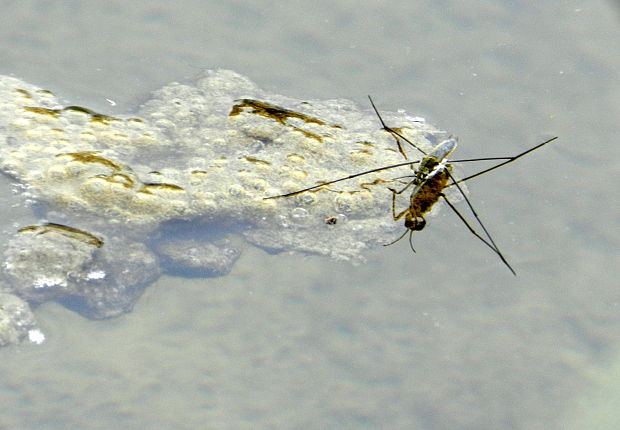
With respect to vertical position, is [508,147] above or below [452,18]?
below

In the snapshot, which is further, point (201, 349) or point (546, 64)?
point (546, 64)

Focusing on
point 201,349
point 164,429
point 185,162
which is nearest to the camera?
point 164,429

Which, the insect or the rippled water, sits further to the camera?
the insect

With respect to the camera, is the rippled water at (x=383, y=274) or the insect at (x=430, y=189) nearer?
the rippled water at (x=383, y=274)

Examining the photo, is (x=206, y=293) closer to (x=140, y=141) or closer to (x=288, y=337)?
(x=288, y=337)

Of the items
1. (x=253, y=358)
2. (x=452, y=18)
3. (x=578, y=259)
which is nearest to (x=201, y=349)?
(x=253, y=358)

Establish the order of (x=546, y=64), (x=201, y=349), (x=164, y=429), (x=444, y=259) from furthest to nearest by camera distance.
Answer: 1. (x=546, y=64)
2. (x=444, y=259)
3. (x=201, y=349)
4. (x=164, y=429)

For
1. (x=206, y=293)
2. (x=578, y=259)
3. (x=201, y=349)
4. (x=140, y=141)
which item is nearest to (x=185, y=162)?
(x=140, y=141)

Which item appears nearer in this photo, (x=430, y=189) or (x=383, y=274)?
(x=383, y=274)

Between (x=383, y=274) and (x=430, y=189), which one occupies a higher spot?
(x=430, y=189)

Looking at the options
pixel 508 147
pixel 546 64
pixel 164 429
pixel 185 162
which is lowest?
pixel 164 429
